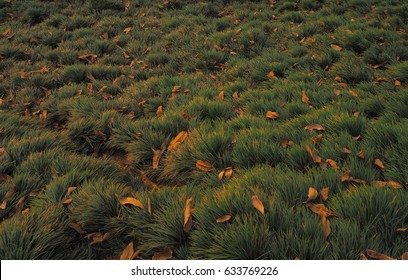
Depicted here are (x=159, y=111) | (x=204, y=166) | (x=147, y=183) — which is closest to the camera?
(x=204, y=166)

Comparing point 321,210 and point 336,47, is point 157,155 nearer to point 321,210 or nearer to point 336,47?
point 321,210

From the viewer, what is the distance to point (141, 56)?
5.62 meters

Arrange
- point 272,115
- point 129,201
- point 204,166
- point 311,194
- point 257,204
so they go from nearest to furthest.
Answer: point 257,204, point 311,194, point 129,201, point 204,166, point 272,115

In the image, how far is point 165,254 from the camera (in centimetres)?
198

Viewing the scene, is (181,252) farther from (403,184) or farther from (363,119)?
(363,119)

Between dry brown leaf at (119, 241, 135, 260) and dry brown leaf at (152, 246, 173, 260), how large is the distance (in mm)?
164

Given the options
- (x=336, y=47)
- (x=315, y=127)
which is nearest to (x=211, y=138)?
(x=315, y=127)

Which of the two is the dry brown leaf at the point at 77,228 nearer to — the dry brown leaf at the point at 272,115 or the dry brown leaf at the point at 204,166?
the dry brown leaf at the point at 204,166

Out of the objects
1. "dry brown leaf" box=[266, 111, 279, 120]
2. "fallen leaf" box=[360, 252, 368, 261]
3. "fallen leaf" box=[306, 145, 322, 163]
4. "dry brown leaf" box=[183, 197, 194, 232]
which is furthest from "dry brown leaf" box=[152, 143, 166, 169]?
"fallen leaf" box=[360, 252, 368, 261]

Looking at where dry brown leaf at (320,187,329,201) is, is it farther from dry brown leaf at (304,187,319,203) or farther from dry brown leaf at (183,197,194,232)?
dry brown leaf at (183,197,194,232)

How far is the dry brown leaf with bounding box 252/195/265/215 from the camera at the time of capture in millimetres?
1991

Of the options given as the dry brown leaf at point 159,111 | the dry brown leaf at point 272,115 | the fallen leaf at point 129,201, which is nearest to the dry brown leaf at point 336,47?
the dry brown leaf at point 272,115

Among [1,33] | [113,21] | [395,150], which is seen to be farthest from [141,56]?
[395,150]

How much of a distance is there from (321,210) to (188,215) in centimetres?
83
